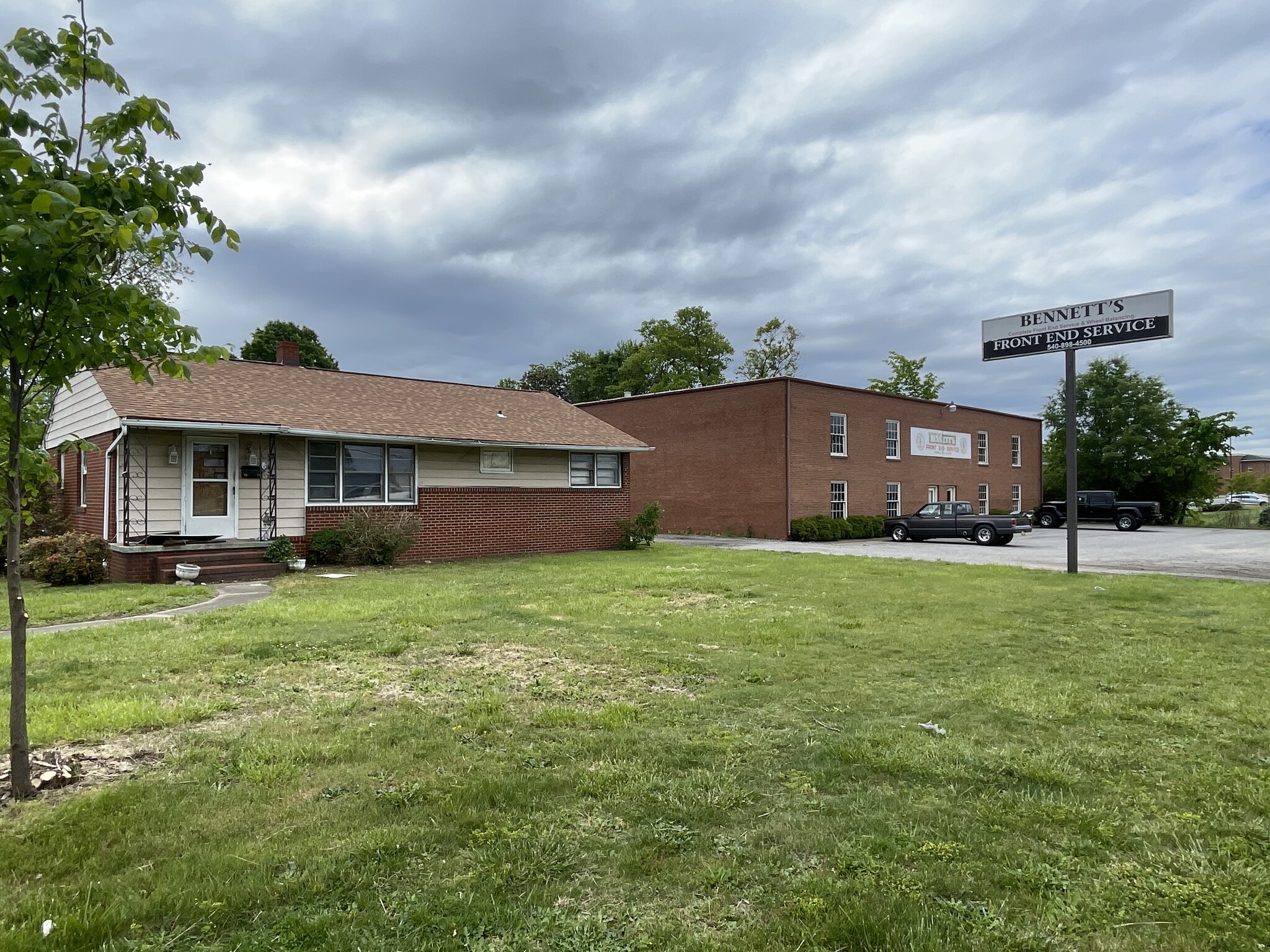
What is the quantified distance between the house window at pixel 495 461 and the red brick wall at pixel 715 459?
12.6 meters

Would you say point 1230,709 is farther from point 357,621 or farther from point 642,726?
point 357,621

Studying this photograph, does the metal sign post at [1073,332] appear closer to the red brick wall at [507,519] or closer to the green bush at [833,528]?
the red brick wall at [507,519]

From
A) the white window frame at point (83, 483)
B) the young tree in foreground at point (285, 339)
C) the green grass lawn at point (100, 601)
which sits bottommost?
the green grass lawn at point (100, 601)

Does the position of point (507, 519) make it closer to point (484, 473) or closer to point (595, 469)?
point (484, 473)

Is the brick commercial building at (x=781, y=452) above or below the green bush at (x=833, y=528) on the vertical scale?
above

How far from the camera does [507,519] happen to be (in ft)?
66.0

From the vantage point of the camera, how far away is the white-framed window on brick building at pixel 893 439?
3478 cm

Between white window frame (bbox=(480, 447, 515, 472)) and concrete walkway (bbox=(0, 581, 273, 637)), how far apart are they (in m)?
6.95

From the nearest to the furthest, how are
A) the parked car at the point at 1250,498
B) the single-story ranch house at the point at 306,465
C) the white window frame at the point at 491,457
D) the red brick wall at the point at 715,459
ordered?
the single-story ranch house at the point at 306,465 < the white window frame at the point at 491,457 < the red brick wall at the point at 715,459 < the parked car at the point at 1250,498

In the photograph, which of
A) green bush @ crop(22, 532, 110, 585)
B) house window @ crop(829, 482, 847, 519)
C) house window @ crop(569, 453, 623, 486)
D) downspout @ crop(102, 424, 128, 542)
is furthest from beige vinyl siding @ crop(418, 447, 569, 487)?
house window @ crop(829, 482, 847, 519)

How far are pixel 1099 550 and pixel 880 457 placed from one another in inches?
441

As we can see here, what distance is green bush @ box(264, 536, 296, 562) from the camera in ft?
50.8

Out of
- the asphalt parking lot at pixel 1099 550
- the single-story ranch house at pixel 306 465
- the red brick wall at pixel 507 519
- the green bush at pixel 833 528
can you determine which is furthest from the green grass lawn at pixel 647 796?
the green bush at pixel 833 528

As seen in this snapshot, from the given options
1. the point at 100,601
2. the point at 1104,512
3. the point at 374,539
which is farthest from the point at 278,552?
the point at 1104,512
